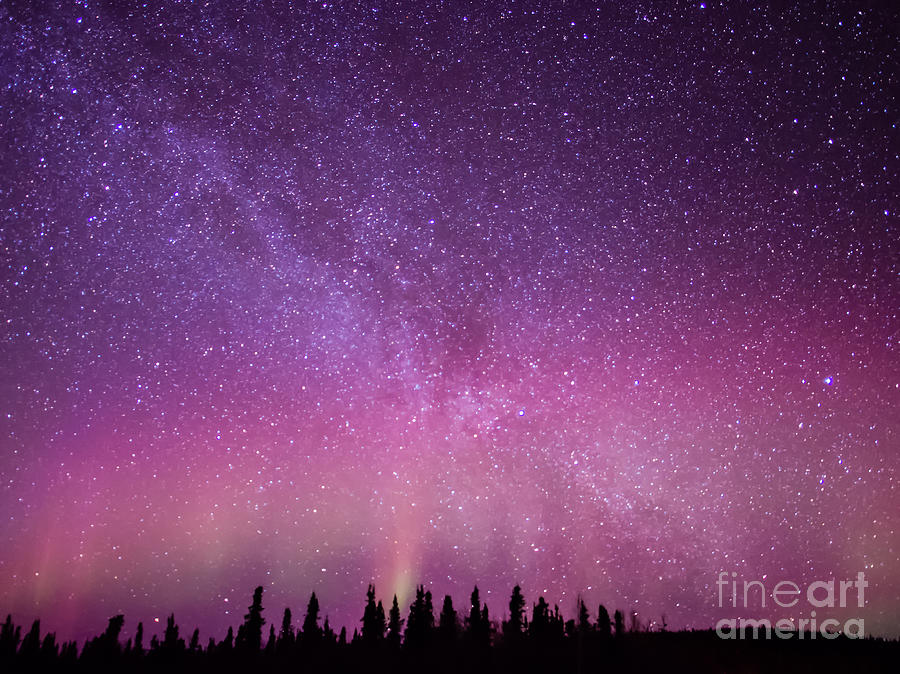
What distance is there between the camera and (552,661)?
57.9 meters

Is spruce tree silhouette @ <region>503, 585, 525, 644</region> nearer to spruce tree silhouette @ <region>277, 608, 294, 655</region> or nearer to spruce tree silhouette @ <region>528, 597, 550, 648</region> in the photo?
spruce tree silhouette @ <region>528, 597, 550, 648</region>

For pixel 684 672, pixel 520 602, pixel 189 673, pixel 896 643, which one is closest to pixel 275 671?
pixel 189 673

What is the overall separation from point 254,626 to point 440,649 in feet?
78.2

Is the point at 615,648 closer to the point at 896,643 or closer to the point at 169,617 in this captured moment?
the point at 896,643

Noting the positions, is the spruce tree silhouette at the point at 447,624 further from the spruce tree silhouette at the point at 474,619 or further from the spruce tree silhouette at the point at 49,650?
the spruce tree silhouette at the point at 49,650

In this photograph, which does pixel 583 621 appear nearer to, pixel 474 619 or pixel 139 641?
pixel 474 619

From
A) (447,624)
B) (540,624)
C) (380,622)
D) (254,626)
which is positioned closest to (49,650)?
(254,626)

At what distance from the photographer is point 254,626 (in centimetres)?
6931

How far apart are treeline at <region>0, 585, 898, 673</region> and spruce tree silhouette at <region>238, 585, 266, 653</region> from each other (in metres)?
0.13

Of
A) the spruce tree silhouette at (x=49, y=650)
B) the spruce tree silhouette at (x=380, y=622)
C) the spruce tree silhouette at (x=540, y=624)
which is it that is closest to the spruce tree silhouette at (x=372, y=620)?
the spruce tree silhouette at (x=380, y=622)

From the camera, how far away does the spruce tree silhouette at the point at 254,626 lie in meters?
67.4

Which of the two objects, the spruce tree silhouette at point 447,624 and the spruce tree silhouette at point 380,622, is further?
the spruce tree silhouette at point 380,622

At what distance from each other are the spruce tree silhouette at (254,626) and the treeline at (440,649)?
0.13 metres

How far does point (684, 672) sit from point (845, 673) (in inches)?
690
